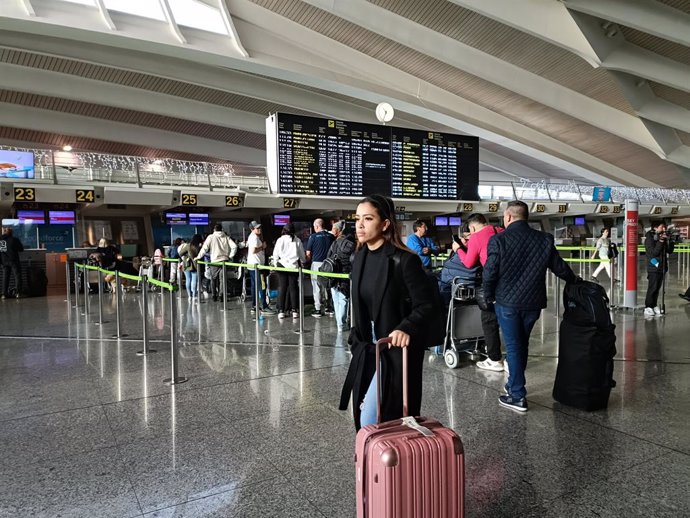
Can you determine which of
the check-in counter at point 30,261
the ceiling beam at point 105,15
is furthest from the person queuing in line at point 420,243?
the ceiling beam at point 105,15

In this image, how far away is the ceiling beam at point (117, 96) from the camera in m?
22.0

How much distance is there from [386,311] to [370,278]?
19cm

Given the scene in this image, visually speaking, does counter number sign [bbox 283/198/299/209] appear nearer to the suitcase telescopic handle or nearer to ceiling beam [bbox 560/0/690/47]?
ceiling beam [bbox 560/0/690/47]

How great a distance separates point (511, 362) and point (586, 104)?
17625 mm

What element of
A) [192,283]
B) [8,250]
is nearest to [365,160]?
[192,283]

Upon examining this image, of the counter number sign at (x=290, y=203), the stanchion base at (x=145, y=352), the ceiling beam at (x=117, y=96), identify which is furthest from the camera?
the ceiling beam at (x=117, y=96)

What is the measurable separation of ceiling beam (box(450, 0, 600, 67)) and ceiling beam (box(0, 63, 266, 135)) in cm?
1743

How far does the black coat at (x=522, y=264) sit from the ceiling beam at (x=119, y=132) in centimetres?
2891

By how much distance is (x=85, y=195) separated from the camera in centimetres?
1451

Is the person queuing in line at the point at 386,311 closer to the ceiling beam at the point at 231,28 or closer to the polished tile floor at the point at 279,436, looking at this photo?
the polished tile floor at the point at 279,436

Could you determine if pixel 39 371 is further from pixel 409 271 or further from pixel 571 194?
pixel 571 194

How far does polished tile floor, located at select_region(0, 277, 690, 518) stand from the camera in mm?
2699

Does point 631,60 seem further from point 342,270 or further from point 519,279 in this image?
point 519,279

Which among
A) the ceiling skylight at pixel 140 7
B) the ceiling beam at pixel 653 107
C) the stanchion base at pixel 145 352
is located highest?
the ceiling skylight at pixel 140 7
